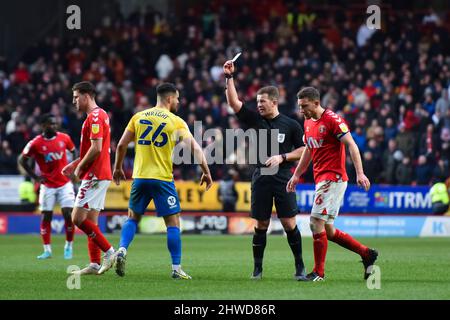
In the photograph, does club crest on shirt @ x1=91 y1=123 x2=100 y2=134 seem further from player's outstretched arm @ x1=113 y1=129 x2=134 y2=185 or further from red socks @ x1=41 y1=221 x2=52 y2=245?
red socks @ x1=41 y1=221 x2=52 y2=245

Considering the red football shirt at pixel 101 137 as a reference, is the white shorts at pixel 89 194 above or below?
below

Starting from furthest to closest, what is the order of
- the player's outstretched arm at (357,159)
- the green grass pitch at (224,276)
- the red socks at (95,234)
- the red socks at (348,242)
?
the red socks at (95,234) < the red socks at (348,242) < the player's outstretched arm at (357,159) < the green grass pitch at (224,276)

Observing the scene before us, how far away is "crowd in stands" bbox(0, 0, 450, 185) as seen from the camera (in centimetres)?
2848

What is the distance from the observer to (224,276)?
43.3 feet

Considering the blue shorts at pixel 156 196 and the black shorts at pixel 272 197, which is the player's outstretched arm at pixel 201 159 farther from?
the black shorts at pixel 272 197

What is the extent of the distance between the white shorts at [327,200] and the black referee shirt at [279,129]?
65cm

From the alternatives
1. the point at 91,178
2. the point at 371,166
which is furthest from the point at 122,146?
the point at 371,166

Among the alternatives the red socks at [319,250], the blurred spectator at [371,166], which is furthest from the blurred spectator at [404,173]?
the red socks at [319,250]

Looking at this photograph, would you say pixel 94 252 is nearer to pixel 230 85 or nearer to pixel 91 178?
pixel 91 178

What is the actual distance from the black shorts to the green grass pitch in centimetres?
88

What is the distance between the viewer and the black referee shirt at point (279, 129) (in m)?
12.8

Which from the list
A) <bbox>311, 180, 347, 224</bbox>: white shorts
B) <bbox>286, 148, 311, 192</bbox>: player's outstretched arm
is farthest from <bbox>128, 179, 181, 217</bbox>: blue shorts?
<bbox>311, 180, 347, 224</bbox>: white shorts

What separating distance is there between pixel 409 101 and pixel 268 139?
56.4 feet
